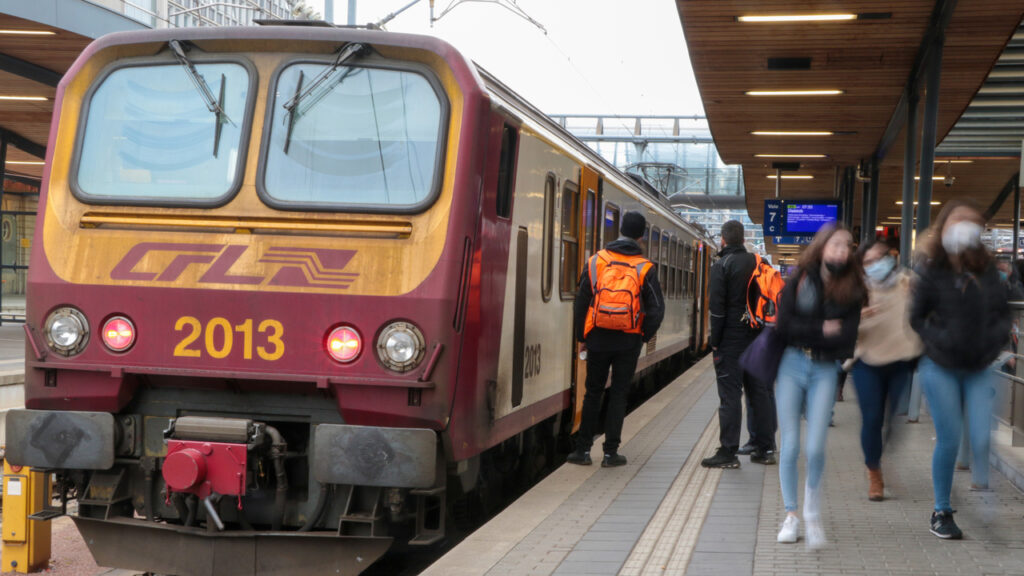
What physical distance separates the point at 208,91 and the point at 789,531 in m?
3.62

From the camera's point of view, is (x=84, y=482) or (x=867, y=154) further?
(x=867, y=154)

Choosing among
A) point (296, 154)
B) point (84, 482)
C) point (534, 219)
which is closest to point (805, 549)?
point (534, 219)

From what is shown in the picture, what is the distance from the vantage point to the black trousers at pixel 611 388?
26.4ft

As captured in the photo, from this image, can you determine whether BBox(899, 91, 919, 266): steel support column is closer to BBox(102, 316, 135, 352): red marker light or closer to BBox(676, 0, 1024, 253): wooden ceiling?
BBox(676, 0, 1024, 253): wooden ceiling

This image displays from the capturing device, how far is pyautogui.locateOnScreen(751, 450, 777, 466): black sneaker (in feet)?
A: 27.7

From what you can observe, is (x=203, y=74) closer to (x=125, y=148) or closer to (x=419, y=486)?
(x=125, y=148)

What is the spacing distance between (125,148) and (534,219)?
248 cm

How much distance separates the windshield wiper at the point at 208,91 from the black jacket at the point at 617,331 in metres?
3.00

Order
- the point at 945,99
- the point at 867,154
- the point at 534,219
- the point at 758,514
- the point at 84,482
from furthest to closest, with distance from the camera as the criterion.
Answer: the point at 867,154 < the point at 945,99 < the point at 534,219 < the point at 758,514 < the point at 84,482

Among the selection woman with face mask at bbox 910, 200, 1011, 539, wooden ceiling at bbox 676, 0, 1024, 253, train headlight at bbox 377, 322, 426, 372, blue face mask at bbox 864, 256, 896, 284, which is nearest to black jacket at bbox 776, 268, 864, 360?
woman with face mask at bbox 910, 200, 1011, 539

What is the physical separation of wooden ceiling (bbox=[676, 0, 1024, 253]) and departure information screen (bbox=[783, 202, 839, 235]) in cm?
97

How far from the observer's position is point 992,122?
20578 mm

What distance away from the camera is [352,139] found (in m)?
5.64

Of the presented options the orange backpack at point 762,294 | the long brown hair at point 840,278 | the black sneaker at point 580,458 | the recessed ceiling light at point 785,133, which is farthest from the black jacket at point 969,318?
the recessed ceiling light at point 785,133
